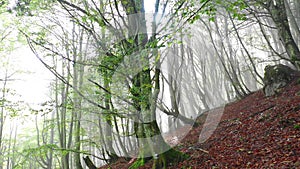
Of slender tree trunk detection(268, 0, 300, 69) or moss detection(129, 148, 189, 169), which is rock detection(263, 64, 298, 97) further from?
moss detection(129, 148, 189, 169)

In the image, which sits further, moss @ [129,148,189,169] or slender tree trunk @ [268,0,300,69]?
A: slender tree trunk @ [268,0,300,69]

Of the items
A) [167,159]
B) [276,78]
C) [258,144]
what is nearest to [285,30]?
[276,78]

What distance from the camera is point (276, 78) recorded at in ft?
26.5

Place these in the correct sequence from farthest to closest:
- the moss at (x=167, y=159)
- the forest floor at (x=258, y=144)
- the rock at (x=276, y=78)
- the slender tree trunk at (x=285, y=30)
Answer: the rock at (x=276, y=78)
the slender tree trunk at (x=285, y=30)
the moss at (x=167, y=159)
the forest floor at (x=258, y=144)

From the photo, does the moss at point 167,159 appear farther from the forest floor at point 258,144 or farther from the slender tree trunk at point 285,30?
the slender tree trunk at point 285,30

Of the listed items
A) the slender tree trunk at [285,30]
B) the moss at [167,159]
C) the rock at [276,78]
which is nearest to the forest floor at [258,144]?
the moss at [167,159]

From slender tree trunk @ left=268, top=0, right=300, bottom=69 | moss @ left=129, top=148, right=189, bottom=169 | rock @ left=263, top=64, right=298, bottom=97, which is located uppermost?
slender tree trunk @ left=268, top=0, right=300, bottom=69

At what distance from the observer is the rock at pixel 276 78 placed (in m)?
7.87

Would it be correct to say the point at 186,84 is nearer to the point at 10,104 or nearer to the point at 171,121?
the point at 171,121

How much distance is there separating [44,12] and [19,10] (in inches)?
82.1

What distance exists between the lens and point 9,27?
12211 mm

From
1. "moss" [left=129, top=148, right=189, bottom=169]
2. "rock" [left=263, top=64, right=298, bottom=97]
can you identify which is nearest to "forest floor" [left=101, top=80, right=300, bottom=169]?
"moss" [left=129, top=148, right=189, bottom=169]

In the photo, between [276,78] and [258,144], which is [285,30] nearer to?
[276,78]

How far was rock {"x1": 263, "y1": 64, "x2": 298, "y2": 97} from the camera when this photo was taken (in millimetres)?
7871
